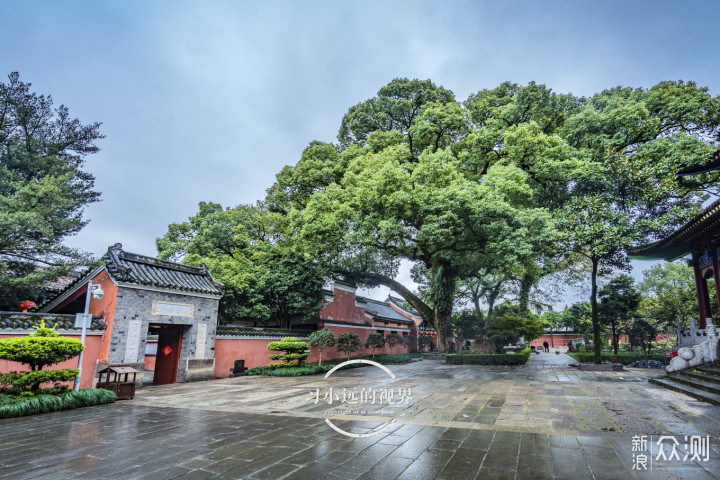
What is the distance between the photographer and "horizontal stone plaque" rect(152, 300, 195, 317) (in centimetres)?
1002

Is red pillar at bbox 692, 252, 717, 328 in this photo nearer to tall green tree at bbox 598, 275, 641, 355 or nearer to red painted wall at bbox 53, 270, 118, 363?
tall green tree at bbox 598, 275, 641, 355

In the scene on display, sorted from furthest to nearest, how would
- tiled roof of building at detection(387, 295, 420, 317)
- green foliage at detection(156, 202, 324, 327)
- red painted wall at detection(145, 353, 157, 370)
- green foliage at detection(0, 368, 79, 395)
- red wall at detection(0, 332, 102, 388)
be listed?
tiled roof of building at detection(387, 295, 420, 317)
red painted wall at detection(145, 353, 157, 370)
green foliage at detection(156, 202, 324, 327)
red wall at detection(0, 332, 102, 388)
green foliage at detection(0, 368, 79, 395)

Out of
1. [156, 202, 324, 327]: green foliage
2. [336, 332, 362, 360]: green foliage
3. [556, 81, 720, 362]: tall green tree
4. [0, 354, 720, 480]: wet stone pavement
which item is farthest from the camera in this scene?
[336, 332, 362, 360]: green foliage

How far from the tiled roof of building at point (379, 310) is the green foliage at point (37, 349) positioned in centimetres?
1633

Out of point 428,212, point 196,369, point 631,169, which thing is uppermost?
point 631,169

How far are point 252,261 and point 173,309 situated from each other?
546cm

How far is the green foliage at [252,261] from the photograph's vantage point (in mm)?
14305

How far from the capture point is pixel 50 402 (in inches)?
252

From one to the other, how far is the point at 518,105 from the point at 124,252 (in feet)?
53.1

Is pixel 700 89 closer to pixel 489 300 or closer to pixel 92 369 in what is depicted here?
pixel 489 300

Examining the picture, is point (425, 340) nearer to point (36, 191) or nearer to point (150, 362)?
point (150, 362)

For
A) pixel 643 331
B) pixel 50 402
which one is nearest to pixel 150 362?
pixel 50 402

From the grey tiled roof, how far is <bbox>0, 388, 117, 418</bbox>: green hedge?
3.04 meters

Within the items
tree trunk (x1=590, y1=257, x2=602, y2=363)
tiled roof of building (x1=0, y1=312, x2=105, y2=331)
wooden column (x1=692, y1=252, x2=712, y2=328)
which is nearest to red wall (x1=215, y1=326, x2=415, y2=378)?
tiled roof of building (x1=0, y1=312, x2=105, y2=331)
